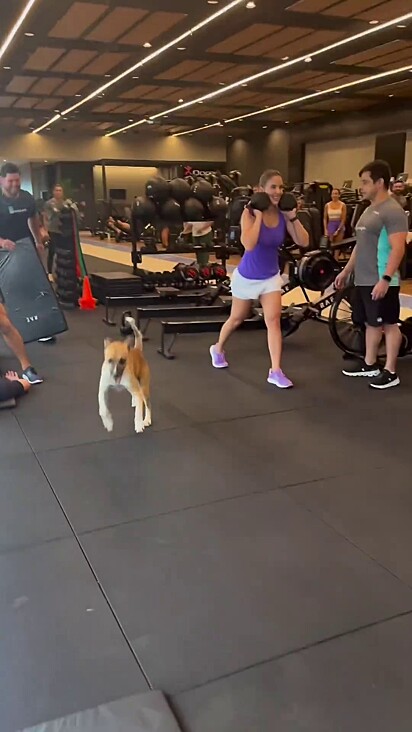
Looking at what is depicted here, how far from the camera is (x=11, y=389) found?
3.69 meters

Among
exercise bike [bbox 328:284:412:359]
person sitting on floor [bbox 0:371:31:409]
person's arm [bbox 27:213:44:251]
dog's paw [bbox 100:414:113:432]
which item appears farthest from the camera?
person's arm [bbox 27:213:44:251]

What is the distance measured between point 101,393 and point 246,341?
103 inches

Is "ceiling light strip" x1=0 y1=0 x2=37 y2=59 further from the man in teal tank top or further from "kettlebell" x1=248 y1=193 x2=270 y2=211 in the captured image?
the man in teal tank top

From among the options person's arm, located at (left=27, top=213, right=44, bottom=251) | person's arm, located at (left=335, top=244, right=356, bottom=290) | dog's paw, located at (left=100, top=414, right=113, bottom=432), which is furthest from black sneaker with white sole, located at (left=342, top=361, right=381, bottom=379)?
person's arm, located at (left=27, top=213, right=44, bottom=251)

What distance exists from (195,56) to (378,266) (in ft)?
30.2

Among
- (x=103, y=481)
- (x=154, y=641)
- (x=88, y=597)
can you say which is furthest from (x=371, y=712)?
(x=103, y=481)

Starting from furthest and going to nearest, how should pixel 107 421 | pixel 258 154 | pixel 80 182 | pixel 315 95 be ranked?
pixel 80 182
pixel 258 154
pixel 315 95
pixel 107 421

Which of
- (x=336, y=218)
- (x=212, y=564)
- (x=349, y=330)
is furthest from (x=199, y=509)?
(x=336, y=218)

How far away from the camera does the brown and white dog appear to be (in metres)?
2.96

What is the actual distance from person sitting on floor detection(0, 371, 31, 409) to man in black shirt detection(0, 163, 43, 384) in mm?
234

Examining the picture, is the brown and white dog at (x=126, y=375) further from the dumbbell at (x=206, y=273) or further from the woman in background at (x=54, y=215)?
the dumbbell at (x=206, y=273)

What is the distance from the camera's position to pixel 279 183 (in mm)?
3715

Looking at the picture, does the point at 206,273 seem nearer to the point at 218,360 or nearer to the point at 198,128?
the point at 218,360

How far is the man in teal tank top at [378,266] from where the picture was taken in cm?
368
